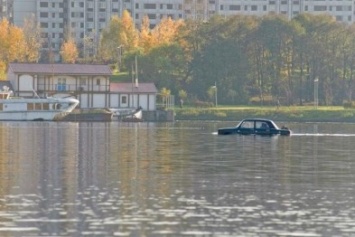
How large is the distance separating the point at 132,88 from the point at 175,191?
404ft

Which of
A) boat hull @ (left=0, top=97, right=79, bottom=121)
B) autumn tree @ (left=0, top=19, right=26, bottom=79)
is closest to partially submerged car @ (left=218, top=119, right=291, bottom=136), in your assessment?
boat hull @ (left=0, top=97, right=79, bottom=121)

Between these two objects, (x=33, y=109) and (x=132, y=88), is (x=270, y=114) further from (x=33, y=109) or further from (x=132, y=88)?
(x=33, y=109)

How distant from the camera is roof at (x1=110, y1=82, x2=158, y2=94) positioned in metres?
163

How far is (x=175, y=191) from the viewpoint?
42.8 m

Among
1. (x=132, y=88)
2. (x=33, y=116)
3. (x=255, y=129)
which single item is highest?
(x=132, y=88)

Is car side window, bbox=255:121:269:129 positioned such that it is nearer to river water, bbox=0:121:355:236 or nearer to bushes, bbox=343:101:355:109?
river water, bbox=0:121:355:236

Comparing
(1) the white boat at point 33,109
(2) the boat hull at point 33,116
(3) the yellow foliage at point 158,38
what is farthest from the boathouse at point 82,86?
(3) the yellow foliage at point 158,38

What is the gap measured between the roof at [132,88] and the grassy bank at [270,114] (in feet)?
21.9

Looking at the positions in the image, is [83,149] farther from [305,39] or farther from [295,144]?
[305,39]

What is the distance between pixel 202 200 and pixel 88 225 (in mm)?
7515

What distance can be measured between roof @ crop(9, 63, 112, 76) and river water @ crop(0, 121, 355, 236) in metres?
91.0

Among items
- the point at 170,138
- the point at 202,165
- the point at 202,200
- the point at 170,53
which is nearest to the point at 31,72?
the point at 170,53

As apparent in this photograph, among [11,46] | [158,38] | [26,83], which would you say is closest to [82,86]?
[26,83]

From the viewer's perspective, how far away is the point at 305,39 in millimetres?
166750
